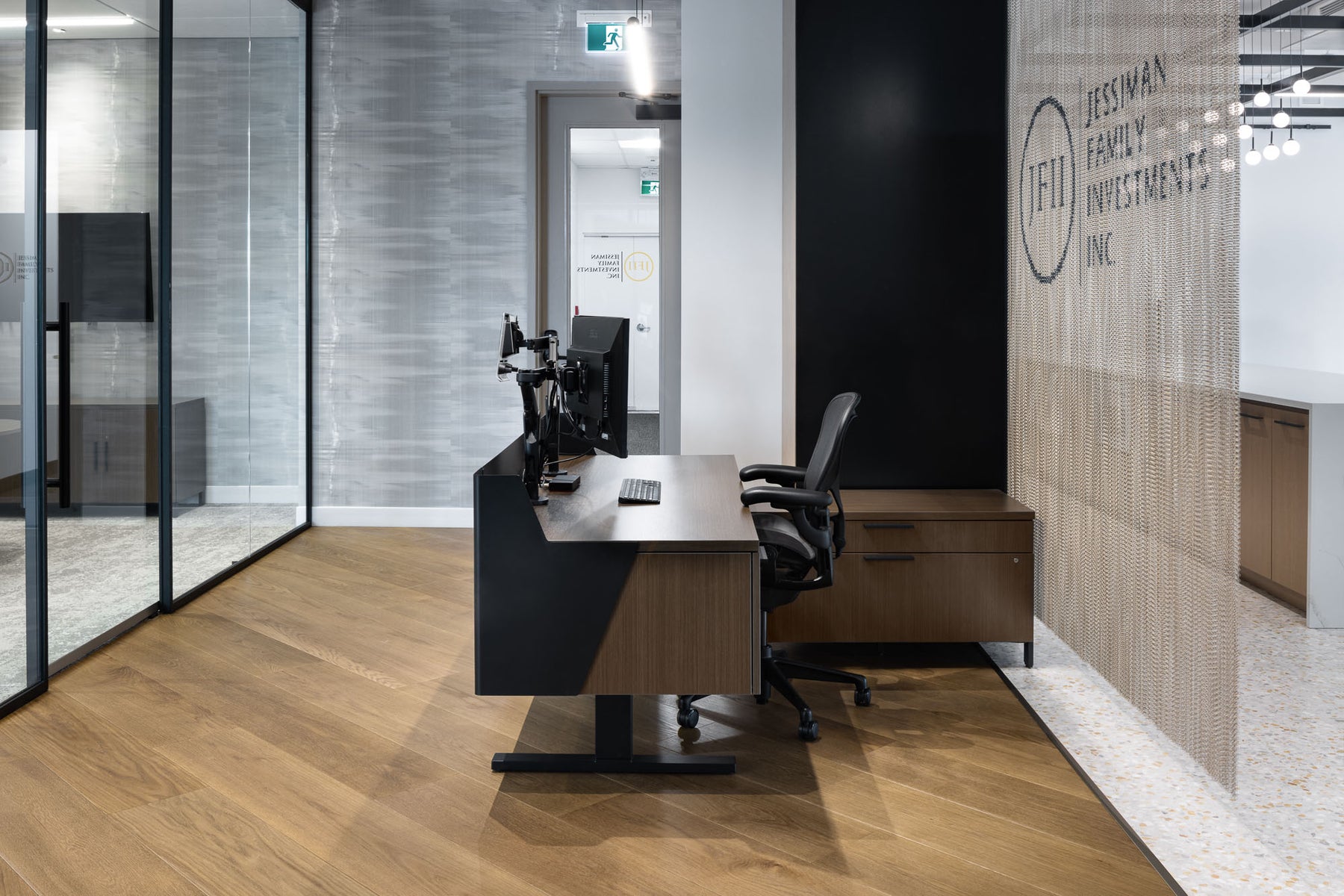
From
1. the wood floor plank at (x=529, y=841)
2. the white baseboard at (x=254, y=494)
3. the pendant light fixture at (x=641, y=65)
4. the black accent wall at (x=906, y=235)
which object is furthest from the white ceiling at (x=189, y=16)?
the wood floor plank at (x=529, y=841)

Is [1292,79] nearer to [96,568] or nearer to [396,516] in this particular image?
[396,516]

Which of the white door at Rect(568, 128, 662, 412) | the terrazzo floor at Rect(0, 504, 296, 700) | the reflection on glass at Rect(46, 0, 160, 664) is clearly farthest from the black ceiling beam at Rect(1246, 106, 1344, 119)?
the terrazzo floor at Rect(0, 504, 296, 700)

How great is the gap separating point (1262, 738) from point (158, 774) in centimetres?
346

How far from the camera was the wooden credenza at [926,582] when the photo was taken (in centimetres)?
403

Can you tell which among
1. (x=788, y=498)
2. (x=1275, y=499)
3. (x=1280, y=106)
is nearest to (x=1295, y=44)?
(x=1280, y=106)

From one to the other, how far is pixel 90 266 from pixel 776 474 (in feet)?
9.30

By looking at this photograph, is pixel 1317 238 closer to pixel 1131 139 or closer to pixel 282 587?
pixel 1131 139

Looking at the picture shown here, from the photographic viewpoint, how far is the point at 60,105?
3.94 meters

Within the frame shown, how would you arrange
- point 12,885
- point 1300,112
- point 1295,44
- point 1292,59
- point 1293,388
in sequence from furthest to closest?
1. point 1300,112
2. point 1295,44
3. point 1292,59
4. point 1293,388
5. point 12,885

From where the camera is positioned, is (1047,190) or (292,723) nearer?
(292,723)

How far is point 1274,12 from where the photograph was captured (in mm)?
6945

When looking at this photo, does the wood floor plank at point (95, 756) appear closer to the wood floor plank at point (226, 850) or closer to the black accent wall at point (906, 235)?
the wood floor plank at point (226, 850)

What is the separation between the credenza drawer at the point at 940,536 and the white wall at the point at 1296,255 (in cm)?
790

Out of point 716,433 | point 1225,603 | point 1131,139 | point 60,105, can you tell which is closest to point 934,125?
point 1131,139
